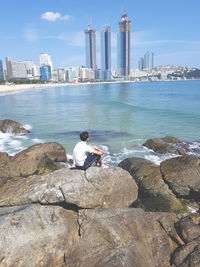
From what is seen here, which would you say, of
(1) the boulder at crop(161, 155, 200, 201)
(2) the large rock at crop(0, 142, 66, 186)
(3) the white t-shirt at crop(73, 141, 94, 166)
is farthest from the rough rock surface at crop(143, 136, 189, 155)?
(3) the white t-shirt at crop(73, 141, 94, 166)

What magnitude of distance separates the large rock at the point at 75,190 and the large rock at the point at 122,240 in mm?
480

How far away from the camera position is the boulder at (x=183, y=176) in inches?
297

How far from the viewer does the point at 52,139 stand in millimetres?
19000

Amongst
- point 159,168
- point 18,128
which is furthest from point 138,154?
point 18,128

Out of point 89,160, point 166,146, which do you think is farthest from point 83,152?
point 166,146

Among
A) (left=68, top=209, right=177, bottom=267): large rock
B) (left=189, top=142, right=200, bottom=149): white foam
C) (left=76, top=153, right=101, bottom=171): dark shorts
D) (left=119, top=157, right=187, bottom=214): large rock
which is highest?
(left=76, top=153, right=101, bottom=171): dark shorts

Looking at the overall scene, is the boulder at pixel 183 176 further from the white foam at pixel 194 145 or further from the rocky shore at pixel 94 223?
the white foam at pixel 194 145

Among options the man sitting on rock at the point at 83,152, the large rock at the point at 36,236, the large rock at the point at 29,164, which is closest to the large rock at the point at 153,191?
the man sitting on rock at the point at 83,152

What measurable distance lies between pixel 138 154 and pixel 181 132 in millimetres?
9577

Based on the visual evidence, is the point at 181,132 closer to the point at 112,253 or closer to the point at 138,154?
the point at 138,154

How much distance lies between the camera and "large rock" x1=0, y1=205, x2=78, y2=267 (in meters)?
3.94

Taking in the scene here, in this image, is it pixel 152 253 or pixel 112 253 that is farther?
pixel 152 253

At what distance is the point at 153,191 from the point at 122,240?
356 centimetres

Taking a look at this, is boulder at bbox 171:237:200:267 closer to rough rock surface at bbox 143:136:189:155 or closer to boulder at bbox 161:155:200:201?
boulder at bbox 161:155:200:201
